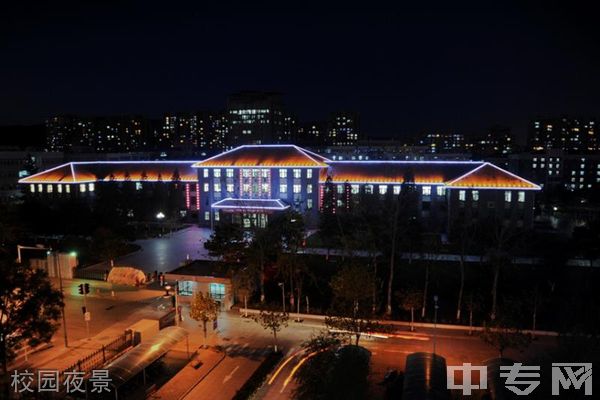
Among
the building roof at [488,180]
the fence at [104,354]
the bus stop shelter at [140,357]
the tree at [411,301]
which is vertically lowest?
the fence at [104,354]

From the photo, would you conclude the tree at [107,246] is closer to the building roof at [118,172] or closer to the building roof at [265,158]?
the building roof at [265,158]

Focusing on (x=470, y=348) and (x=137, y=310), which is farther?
(x=137, y=310)

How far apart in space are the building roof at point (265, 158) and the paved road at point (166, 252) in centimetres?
807

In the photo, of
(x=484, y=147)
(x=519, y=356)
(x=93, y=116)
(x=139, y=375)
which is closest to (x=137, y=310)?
(x=139, y=375)

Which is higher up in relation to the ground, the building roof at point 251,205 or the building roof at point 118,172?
the building roof at point 118,172

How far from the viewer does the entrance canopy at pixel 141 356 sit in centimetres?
1700

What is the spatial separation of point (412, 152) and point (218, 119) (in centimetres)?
6994

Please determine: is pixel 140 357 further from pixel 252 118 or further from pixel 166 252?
pixel 252 118

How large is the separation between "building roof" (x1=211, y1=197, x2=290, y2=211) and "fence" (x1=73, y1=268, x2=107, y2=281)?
16.5 metres

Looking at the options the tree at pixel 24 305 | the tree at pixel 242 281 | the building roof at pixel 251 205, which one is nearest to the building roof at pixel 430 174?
the building roof at pixel 251 205

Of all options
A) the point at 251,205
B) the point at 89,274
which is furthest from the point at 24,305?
the point at 251,205

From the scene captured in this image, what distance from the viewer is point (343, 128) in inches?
6383

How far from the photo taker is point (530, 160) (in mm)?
92875

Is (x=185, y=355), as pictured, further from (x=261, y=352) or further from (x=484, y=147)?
(x=484, y=147)
